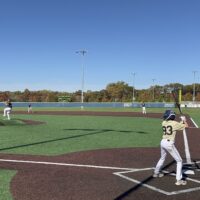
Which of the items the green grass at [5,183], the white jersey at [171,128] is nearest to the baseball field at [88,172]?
the green grass at [5,183]

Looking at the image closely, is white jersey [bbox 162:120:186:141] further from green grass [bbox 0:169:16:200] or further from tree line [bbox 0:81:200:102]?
tree line [bbox 0:81:200:102]

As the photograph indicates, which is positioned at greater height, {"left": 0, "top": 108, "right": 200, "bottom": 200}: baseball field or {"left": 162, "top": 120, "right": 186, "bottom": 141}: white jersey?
{"left": 162, "top": 120, "right": 186, "bottom": 141}: white jersey

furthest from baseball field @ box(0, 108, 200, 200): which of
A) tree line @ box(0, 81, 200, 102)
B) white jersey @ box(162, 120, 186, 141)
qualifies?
tree line @ box(0, 81, 200, 102)

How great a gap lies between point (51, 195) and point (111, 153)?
6168mm

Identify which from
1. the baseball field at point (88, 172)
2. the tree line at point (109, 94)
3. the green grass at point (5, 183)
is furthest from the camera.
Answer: the tree line at point (109, 94)

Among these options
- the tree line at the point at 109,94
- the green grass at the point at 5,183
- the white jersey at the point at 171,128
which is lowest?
the green grass at the point at 5,183

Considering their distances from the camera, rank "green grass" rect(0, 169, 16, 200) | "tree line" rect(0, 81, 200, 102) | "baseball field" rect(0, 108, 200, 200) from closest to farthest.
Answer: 1. "green grass" rect(0, 169, 16, 200)
2. "baseball field" rect(0, 108, 200, 200)
3. "tree line" rect(0, 81, 200, 102)

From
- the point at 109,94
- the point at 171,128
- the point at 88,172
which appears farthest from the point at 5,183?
the point at 109,94

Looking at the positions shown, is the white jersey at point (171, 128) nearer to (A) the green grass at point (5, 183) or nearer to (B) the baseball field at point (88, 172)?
(B) the baseball field at point (88, 172)

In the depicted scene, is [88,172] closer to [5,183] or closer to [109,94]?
[5,183]

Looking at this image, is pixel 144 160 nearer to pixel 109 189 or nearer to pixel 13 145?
pixel 109 189

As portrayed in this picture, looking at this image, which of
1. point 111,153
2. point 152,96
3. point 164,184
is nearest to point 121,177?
point 164,184

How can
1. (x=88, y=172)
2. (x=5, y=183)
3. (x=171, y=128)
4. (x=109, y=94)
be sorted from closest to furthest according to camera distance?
(x=5, y=183) → (x=171, y=128) → (x=88, y=172) → (x=109, y=94)

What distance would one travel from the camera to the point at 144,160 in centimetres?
1215
